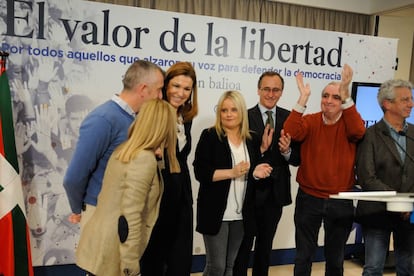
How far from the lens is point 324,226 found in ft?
8.20

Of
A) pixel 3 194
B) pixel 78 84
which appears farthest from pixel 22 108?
pixel 3 194

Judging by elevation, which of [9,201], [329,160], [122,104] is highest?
[122,104]

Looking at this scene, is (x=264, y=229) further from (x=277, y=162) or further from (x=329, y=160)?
(x=329, y=160)

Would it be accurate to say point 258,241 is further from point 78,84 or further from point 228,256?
point 78,84

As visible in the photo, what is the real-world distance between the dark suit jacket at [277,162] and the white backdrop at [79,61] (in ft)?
2.03

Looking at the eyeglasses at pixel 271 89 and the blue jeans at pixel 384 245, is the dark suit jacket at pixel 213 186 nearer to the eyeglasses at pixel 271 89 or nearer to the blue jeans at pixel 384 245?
the eyeglasses at pixel 271 89

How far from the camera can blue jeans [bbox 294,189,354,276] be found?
2438 mm

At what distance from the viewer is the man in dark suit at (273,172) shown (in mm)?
2514

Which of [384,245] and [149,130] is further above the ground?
[149,130]

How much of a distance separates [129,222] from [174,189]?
1.23 ft

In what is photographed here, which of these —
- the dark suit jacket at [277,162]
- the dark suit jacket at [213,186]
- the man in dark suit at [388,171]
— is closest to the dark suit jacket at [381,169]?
the man in dark suit at [388,171]

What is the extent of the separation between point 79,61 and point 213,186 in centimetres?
129

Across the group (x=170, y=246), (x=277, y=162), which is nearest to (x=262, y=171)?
(x=277, y=162)

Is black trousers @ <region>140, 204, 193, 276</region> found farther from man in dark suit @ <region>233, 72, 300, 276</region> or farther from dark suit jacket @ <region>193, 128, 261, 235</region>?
man in dark suit @ <region>233, 72, 300, 276</region>
